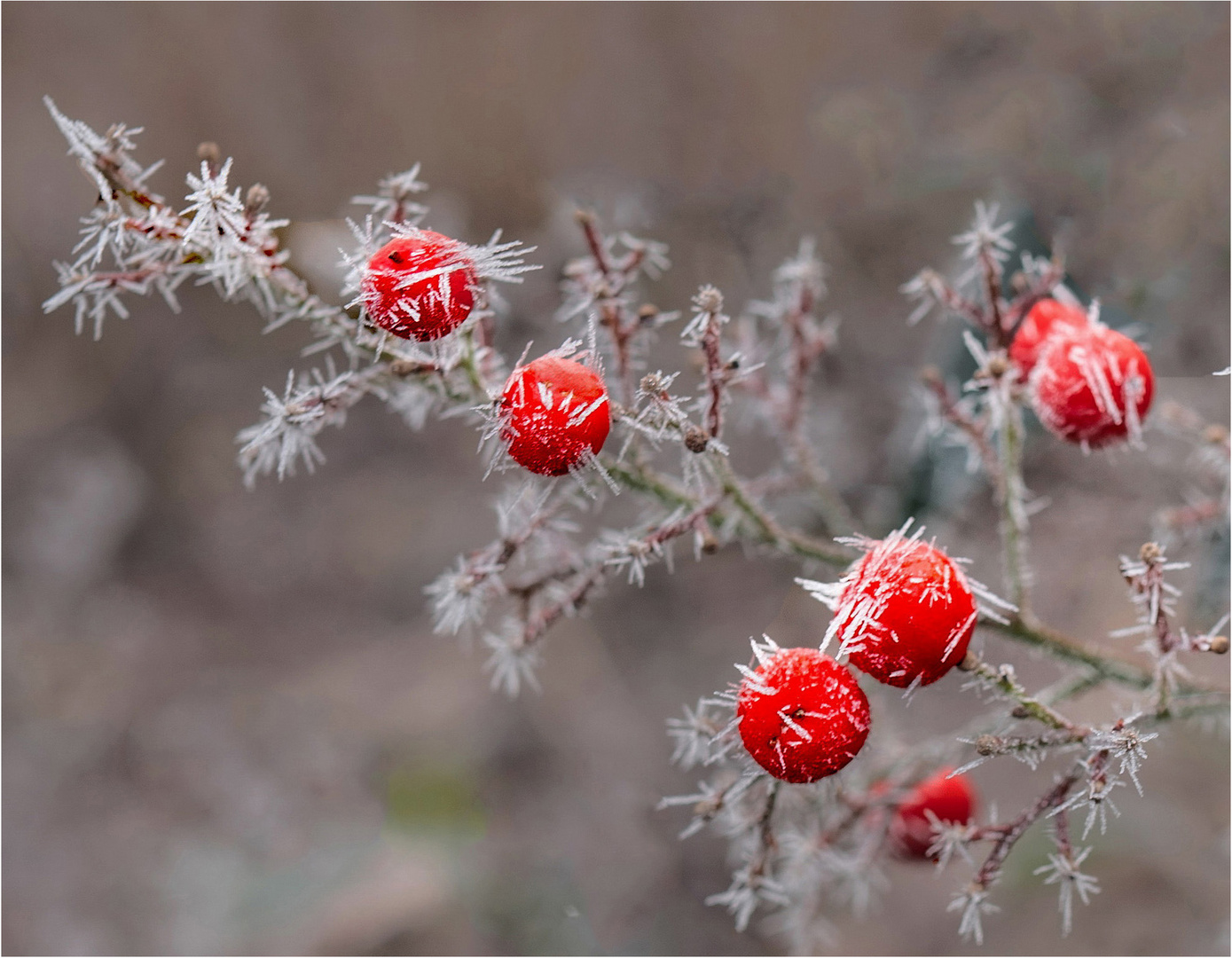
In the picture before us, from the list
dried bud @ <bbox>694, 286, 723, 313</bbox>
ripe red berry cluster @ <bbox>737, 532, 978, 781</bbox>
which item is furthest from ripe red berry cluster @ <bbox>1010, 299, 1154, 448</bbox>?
dried bud @ <bbox>694, 286, 723, 313</bbox>

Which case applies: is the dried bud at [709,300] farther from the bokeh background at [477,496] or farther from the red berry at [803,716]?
the bokeh background at [477,496]

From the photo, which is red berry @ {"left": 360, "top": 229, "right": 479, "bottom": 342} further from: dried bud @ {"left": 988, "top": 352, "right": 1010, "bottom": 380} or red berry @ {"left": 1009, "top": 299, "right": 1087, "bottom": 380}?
red berry @ {"left": 1009, "top": 299, "right": 1087, "bottom": 380}

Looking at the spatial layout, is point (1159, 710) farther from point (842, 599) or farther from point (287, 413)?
point (287, 413)

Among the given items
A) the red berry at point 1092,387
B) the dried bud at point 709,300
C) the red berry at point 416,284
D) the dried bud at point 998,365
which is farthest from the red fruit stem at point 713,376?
the red berry at point 1092,387

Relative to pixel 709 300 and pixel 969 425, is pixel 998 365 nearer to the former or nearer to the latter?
pixel 969 425

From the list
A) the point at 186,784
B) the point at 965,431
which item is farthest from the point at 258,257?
the point at 186,784

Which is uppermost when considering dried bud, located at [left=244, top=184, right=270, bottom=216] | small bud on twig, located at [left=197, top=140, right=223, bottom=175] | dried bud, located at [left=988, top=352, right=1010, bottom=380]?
small bud on twig, located at [left=197, top=140, right=223, bottom=175]

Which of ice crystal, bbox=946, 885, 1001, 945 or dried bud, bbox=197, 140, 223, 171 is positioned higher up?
dried bud, bbox=197, 140, 223, 171
